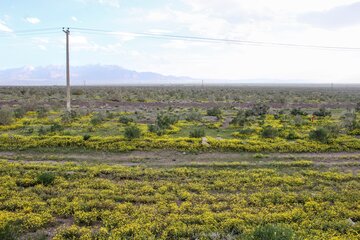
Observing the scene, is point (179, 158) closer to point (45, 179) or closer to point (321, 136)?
point (45, 179)

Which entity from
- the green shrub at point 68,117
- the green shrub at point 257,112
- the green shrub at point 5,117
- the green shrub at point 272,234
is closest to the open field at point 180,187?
the green shrub at point 272,234

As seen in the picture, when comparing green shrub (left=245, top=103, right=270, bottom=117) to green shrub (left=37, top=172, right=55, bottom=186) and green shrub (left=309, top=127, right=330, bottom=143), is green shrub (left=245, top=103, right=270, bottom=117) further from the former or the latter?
green shrub (left=37, top=172, right=55, bottom=186)

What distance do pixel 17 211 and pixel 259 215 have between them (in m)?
6.96

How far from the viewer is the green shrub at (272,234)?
20.3 ft

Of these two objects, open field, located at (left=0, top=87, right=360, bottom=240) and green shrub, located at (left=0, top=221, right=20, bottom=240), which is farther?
open field, located at (left=0, top=87, right=360, bottom=240)

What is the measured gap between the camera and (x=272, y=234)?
20.6 ft

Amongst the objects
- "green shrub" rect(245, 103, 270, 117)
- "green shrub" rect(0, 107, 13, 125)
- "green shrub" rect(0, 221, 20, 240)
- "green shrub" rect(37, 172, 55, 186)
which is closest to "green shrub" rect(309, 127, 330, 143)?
"green shrub" rect(245, 103, 270, 117)

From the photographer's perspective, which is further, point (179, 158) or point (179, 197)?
point (179, 158)

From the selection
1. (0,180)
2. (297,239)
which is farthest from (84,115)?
(297,239)

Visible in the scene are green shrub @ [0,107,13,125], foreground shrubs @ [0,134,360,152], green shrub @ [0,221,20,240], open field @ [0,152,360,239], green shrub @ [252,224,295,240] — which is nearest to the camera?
green shrub @ [252,224,295,240]

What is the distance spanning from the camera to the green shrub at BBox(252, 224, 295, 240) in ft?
20.3

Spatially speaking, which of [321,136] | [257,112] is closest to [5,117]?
[321,136]

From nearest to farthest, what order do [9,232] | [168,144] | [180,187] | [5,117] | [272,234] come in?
[272,234], [9,232], [180,187], [168,144], [5,117]

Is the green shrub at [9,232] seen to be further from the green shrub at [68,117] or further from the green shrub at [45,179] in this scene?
the green shrub at [68,117]
